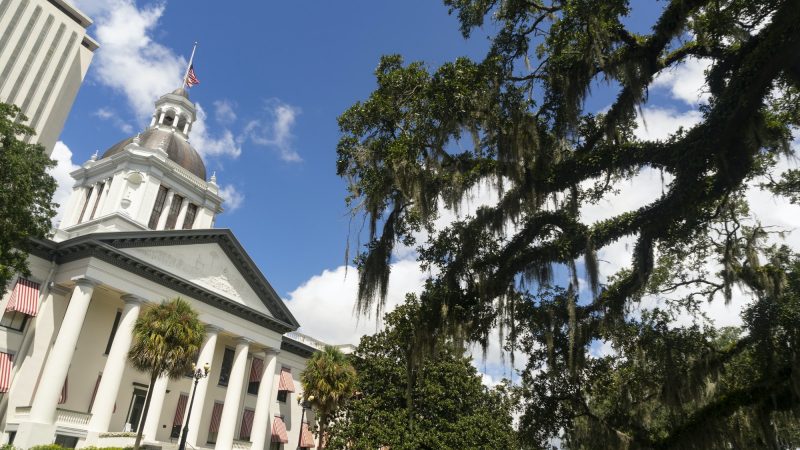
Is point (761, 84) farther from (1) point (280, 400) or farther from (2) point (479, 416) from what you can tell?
(1) point (280, 400)

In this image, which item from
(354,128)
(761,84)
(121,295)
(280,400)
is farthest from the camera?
(280,400)

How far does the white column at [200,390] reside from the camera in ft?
99.4

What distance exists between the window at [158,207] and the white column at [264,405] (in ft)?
47.6

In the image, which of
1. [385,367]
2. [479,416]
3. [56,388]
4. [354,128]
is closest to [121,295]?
[56,388]

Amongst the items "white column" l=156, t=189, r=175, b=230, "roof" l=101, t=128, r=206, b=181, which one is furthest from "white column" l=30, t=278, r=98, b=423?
"roof" l=101, t=128, r=206, b=181

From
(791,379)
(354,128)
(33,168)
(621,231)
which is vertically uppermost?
(33,168)

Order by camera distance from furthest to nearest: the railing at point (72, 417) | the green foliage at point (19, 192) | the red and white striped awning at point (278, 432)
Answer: the red and white striped awning at point (278, 432) < the railing at point (72, 417) < the green foliage at point (19, 192)

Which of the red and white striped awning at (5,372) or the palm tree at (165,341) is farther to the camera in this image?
the red and white striped awning at (5,372)

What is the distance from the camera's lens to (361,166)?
11.9 metres

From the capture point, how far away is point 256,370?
3734 cm

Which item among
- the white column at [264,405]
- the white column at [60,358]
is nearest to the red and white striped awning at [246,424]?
the white column at [264,405]

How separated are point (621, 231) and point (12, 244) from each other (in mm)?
19597

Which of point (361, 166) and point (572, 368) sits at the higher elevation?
point (361, 166)

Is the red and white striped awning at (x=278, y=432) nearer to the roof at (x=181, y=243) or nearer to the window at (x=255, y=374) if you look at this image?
the window at (x=255, y=374)
